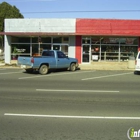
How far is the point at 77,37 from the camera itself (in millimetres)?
25641

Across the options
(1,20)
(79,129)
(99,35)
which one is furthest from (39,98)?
(1,20)

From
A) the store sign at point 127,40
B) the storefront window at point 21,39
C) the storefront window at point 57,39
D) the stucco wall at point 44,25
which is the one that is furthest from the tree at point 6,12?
the store sign at point 127,40

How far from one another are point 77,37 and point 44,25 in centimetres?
372

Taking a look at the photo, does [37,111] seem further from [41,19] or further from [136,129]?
[41,19]

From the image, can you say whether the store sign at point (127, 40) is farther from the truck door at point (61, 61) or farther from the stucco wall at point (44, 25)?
the truck door at point (61, 61)

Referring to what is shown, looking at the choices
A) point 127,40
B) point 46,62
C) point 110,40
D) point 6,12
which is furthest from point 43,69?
point 6,12

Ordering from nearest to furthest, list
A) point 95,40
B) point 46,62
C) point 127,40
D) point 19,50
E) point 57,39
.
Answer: point 46,62
point 127,40
point 95,40
point 57,39
point 19,50

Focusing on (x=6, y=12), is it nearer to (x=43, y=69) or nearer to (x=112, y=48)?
(x=112, y=48)

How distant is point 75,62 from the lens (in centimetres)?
2031

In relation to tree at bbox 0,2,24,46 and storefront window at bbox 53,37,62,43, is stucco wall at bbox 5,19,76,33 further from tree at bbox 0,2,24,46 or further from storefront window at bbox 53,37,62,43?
tree at bbox 0,2,24,46

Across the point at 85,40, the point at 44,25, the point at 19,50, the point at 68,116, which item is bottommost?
the point at 68,116

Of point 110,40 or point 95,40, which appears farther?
point 95,40

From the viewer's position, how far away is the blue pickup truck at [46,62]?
17219mm

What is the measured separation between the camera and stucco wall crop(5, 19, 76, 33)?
25219mm
